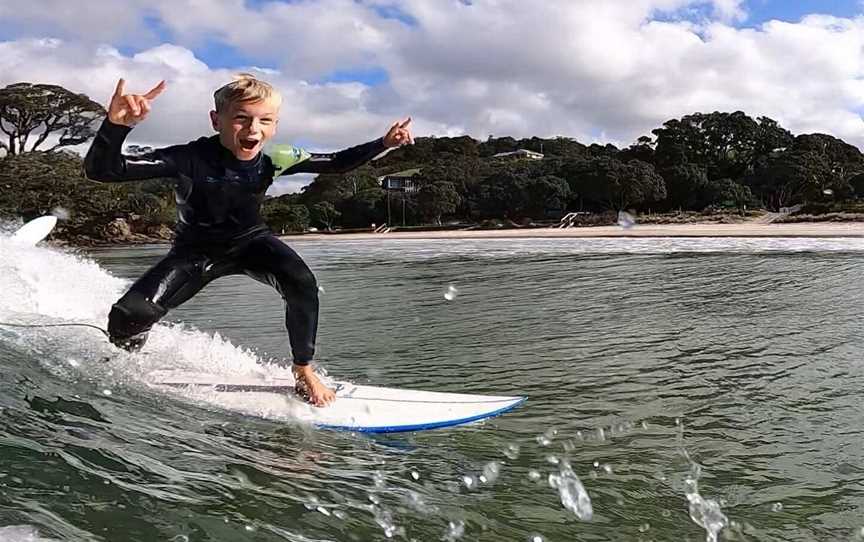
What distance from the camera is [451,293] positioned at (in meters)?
14.4

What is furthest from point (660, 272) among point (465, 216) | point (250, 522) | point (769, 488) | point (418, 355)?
point (465, 216)

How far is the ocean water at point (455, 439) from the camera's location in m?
2.80

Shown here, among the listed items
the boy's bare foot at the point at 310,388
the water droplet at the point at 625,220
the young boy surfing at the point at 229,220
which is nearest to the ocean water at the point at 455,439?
the boy's bare foot at the point at 310,388

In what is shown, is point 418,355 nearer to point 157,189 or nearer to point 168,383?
point 168,383

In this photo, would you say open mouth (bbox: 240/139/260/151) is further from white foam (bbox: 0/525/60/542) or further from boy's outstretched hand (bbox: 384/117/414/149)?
white foam (bbox: 0/525/60/542)

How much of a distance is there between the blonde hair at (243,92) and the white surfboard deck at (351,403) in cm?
189

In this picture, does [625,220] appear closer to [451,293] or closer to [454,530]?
[451,293]

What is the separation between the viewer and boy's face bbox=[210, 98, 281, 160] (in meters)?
4.22

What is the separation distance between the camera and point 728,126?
80562 millimetres

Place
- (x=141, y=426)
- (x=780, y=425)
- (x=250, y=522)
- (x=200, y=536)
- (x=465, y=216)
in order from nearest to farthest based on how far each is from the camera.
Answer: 1. (x=200, y=536)
2. (x=250, y=522)
3. (x=141, y=426)
4. (x=780, y=425)
5. (x=465, y=216)

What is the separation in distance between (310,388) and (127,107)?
2112 millimetres

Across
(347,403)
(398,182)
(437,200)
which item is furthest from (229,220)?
(398,182)

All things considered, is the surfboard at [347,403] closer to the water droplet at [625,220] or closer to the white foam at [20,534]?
the white foam at [20,534]

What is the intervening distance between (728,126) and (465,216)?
31.5 m
